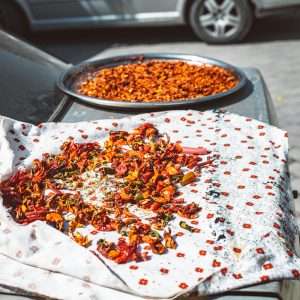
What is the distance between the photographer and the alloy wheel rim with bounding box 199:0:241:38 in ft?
24.6

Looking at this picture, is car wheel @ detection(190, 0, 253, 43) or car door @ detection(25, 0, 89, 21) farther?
car door @ detection(25, 0, 89, 21)

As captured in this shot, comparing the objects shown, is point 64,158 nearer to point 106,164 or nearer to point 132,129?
point 106,164

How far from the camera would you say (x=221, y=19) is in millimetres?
7617

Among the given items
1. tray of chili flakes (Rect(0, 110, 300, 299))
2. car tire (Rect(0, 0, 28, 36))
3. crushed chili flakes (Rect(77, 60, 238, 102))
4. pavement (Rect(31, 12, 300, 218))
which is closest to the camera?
tray of chili flakes (Rect(0, 110, 300, 299))

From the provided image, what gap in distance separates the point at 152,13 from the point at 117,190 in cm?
611

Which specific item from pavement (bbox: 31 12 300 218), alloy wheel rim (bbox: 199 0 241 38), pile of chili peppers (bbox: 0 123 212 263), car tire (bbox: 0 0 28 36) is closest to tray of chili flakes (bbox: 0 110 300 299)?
pile of chili peppers (bbox: 0 123 212 263)

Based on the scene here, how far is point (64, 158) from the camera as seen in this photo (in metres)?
2.04

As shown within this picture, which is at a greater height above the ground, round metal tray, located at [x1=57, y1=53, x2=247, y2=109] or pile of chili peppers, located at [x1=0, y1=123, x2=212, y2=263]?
pile of chili peppers, located at [x1=0, y1=123, x2=212, y2=263]

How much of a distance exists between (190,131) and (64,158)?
52 centimetres

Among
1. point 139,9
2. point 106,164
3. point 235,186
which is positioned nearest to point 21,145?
point 106,164

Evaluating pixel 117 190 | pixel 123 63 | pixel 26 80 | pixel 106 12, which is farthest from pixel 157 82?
pixel 106 12

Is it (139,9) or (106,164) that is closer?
(106,164)

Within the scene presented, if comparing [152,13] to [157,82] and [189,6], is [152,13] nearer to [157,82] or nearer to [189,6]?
[189,6]

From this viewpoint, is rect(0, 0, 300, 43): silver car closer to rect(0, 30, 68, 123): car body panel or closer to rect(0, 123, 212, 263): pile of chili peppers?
rect(0, 30, 68, 123): car body panel
